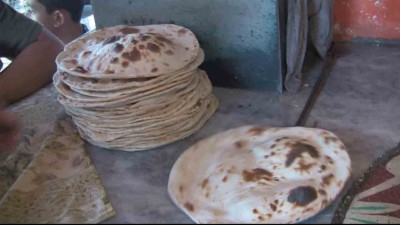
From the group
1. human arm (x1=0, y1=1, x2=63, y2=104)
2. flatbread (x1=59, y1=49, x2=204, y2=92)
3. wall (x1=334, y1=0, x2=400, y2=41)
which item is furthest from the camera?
wall (x1=334, y1=0, x2=400, y2=41)

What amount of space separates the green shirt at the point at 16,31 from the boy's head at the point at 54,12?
1.74ft

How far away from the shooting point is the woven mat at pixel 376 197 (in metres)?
1.24

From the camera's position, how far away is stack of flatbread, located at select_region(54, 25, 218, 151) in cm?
140

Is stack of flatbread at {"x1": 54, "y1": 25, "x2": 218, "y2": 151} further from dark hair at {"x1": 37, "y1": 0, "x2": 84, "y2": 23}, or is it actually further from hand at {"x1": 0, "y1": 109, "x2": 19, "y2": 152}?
dark hair at {"x1": 37, "y1": 0, "x2": 84, "y2": 23}

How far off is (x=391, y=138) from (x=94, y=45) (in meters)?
0.98

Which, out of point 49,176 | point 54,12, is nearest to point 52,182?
point 49,176

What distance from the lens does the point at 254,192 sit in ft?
3.92

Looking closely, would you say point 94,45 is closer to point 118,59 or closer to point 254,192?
point 118,59

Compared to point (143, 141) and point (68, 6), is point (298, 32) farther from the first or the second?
point (68, 6)

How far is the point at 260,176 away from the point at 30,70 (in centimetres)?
108

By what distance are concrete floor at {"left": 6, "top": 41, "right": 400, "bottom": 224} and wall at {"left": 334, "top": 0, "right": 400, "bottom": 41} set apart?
0.26ft

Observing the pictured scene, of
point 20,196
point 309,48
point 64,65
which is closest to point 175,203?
point 20,196

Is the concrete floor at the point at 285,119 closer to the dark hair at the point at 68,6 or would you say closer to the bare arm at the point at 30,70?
the bare arm at the point at 30,70

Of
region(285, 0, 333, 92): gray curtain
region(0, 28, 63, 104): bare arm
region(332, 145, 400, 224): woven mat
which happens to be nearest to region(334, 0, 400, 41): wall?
region(285, 0, 333, 92): gray curtain
